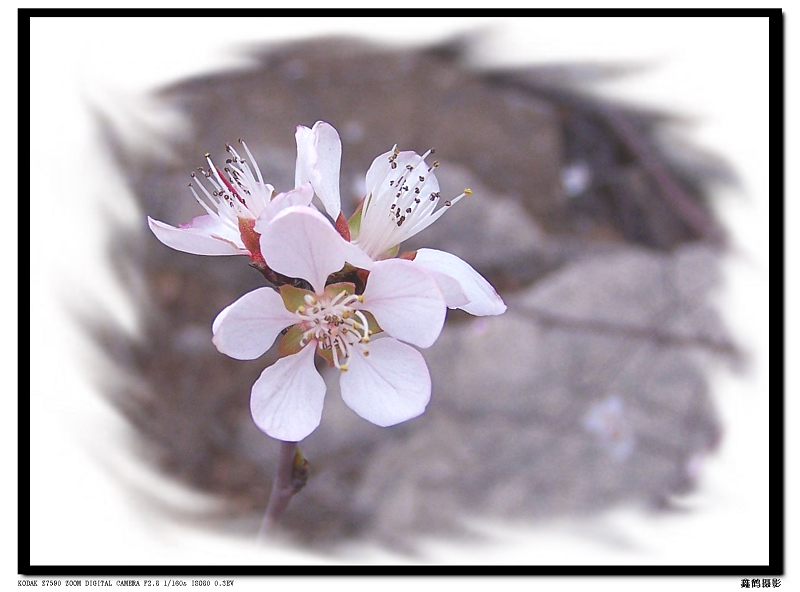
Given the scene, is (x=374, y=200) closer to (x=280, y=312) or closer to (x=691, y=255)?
(x=280, y=312)

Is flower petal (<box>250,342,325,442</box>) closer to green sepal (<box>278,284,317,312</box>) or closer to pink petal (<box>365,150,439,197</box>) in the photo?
green sepal (<box>278,284,317,312</box>)

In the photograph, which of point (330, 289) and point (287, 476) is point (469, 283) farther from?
point (287, 476)

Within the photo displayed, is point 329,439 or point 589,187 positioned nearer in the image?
point 329,439

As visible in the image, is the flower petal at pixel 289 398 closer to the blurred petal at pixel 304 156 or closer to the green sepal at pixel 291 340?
the green sepal at pixel 291 340

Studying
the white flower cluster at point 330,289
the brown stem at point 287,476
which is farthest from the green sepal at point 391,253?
the brown stem at point 287,476

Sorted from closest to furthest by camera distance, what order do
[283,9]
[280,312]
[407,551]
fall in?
[280,312] → [283,9] → [407,551]

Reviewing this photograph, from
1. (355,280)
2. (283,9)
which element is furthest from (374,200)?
(283,9)
